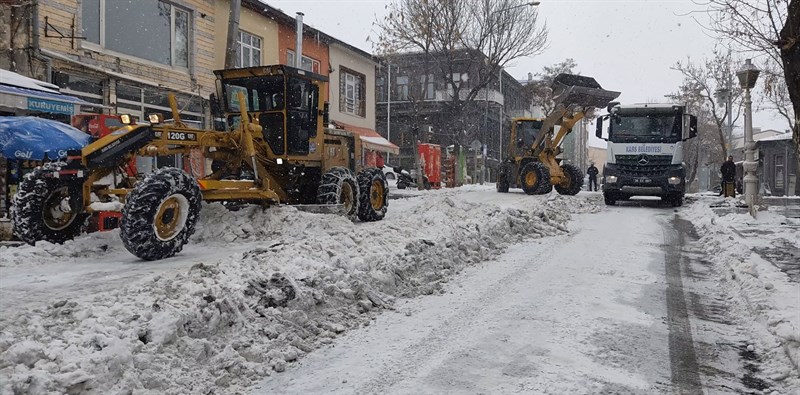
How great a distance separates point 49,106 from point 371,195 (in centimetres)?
616

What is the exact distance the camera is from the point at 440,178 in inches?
1222

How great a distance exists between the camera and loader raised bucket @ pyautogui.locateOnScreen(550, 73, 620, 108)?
1968 cm

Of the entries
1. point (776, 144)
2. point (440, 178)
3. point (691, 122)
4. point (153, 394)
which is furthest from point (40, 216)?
point (776, 144)

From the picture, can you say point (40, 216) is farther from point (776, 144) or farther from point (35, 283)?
point (776, 144)

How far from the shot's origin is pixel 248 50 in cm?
2236

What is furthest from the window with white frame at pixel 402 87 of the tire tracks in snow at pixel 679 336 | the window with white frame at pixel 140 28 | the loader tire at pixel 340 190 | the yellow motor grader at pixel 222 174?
the tire tracks in snow at pixel 679 336

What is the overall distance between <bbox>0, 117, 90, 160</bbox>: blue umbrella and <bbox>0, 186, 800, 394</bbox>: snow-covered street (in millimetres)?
2258

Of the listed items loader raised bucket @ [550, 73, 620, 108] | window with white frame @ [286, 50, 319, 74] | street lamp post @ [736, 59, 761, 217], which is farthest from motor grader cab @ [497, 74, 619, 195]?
window with white frame @ [286, 50, 319, 74]

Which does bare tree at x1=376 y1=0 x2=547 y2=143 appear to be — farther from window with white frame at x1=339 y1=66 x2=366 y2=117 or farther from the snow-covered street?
the snow-covered street

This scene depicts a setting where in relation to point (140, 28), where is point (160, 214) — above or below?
below

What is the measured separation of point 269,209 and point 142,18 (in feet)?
35.8

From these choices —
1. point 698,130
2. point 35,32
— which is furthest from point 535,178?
point 698,130

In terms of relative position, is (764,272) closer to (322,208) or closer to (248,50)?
(322,208)

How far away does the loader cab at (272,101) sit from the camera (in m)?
10.2
